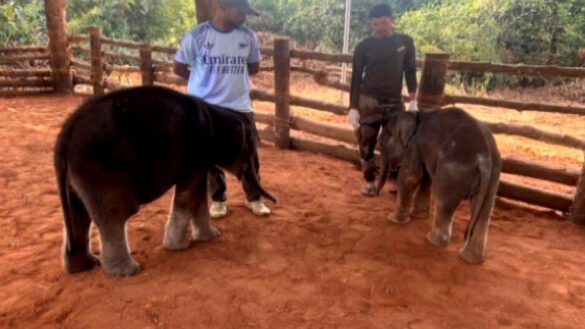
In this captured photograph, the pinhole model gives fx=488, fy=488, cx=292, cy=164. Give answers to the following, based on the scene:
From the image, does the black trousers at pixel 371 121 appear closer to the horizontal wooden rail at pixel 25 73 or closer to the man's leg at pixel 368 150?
the man's leg at pixel 368 150

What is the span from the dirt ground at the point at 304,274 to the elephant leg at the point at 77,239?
90 mm

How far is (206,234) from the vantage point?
3.98m

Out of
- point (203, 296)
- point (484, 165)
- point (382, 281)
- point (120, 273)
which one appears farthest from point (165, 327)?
point (484, 165)

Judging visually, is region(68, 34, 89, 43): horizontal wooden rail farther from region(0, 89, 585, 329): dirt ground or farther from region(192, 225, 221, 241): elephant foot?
region(192, 225, 221, 241): elephant foot

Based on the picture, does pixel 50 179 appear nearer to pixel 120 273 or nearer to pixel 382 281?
pixel 120 273

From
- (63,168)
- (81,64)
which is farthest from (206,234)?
(81,64)

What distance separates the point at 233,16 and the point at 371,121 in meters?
1.73

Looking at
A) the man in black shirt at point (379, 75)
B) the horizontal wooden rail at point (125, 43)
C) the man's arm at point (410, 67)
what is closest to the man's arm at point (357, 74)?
the man in black shirt at point (379, 75)

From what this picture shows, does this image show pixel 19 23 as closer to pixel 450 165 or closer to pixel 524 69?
pixel 524 69

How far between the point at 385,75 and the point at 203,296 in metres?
2.79

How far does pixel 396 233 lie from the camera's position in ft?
14.0

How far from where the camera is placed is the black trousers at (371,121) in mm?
4672

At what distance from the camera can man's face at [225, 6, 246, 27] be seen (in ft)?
12.5

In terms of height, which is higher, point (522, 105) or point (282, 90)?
point (522, 105)
